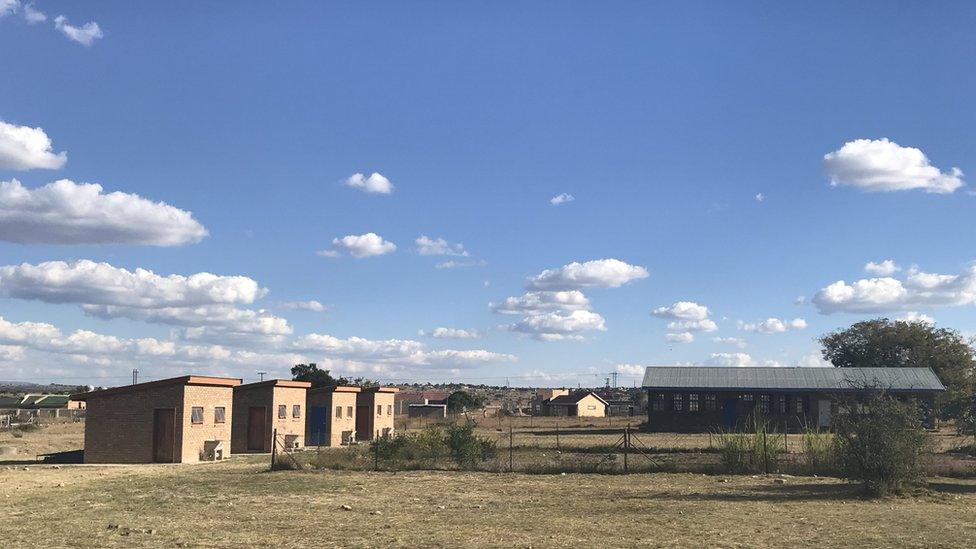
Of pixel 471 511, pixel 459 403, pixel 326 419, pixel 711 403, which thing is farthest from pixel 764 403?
pixel 459 403

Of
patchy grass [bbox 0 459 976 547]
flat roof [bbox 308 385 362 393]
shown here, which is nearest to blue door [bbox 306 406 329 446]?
flat roof [bbox 308 385 362 393]

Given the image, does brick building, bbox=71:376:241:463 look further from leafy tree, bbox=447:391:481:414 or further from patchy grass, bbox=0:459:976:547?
leafy tree, bbox=447:391:481:414

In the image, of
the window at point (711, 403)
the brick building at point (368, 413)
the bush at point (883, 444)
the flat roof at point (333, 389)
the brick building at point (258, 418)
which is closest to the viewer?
the bush at point (883, 444)

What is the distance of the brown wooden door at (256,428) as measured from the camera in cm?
4641

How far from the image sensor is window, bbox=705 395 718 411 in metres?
69.8

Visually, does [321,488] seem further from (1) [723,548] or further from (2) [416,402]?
(2) [416,402]

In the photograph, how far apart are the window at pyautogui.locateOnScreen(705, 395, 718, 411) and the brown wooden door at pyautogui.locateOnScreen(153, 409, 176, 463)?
4495 cm

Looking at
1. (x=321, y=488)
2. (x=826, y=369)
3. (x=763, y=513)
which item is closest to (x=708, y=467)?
(x=763, y=513)

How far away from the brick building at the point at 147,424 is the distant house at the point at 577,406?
81884mm

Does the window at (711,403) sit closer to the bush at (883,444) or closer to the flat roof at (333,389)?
the flat roof at (333,389)

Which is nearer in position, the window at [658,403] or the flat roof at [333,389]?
the flat roof at [333,389]

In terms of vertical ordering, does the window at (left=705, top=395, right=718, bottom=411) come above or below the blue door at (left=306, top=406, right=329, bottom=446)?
above

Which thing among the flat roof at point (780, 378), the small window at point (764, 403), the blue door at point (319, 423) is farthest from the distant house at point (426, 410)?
the blue door at point (319, 423)

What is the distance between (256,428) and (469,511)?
2899cm
